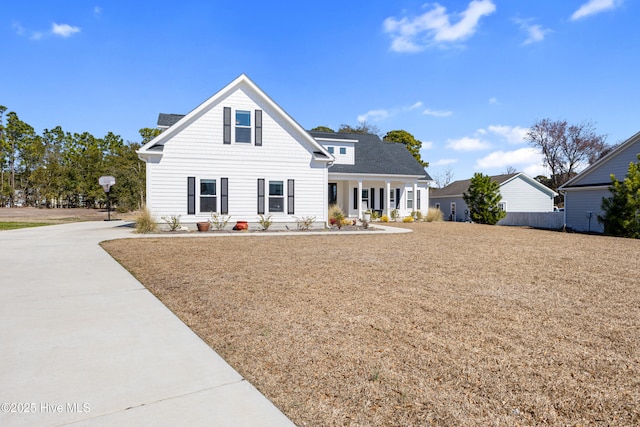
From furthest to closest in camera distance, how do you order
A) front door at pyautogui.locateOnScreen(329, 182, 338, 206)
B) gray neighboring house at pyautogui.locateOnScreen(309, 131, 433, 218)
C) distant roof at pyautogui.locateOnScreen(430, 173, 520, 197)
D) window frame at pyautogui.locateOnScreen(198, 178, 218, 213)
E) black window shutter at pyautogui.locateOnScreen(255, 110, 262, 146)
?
1. distant roof at pyautogui.locateOnScreen(430, 173, 520, 197)
2. front door at pyautogui.locateOnScreen(329, 182, 338, 206)
3. gray neighboring house at pyautogui.locateOnScreen(309, 131, 433, 218)
4. black window shutter at pyautogui.locateOnScreen(255, 110, 262, 146)
5. window frame at pyautogui.locateOnScreen(198, 178, 218, 213)

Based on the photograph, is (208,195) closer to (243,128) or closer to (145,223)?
(145,223)

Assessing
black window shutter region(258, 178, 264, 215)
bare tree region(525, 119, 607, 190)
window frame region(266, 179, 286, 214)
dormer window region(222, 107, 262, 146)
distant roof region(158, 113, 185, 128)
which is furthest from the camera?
bare tree region(525, 119, 607, 190)

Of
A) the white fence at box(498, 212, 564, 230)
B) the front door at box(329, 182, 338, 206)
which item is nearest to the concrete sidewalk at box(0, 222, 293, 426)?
the front door at box(329, 182, 338, 206)

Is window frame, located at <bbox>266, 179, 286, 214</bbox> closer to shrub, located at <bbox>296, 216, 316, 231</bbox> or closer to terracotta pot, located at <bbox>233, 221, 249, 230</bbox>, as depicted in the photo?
shrub, located at <bbox>296, 216, 316, 231</bbox>

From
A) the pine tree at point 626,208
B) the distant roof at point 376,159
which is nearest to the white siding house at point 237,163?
the distant roof at point 376,159

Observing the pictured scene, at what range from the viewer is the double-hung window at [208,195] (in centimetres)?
1669

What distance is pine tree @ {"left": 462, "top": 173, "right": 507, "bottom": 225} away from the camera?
2573cm

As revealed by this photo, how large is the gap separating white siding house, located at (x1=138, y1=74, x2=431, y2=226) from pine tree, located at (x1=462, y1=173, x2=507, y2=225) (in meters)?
13.8

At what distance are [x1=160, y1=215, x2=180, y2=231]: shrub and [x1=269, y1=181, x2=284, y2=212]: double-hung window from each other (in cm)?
445

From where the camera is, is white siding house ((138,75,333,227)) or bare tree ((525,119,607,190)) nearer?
white siding house ((138,75,333,227))

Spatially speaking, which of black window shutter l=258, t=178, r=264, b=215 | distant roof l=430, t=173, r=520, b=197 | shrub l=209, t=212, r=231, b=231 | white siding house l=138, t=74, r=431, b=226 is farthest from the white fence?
shrub l=209, t=212, r=231, b=231

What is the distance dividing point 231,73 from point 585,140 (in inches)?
1791

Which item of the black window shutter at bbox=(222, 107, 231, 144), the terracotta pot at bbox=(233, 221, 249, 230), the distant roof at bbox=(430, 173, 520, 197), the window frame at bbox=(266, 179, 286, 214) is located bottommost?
the terracotta pot at bbox=(233, 221, 249, 230)

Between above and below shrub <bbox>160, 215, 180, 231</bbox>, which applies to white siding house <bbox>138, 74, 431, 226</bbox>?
above
